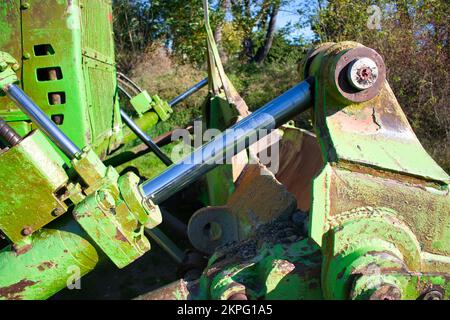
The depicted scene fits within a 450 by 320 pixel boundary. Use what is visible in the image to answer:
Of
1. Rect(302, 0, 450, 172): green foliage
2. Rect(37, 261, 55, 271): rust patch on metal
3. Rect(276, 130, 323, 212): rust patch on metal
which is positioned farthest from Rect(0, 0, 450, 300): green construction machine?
Rect(302, 0, 450, 172): green foliage

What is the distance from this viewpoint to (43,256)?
1735 mm

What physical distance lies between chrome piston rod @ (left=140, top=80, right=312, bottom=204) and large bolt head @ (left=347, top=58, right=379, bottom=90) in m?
0.20

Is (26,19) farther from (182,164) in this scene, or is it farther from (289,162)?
(289,162)

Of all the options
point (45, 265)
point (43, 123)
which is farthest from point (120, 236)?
point (43, 123)

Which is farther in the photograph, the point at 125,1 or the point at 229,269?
the point at 125,1

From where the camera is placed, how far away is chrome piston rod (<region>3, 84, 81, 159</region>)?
5.99 ft

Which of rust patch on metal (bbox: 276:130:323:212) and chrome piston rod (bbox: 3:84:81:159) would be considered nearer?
chrome piston rod (bbox: 3:84:81:159)

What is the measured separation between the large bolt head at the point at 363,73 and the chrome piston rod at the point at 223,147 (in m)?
0.20

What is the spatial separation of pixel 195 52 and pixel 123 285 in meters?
9.28

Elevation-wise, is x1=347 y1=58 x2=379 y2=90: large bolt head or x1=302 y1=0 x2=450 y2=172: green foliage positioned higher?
x1=347 y1=58 x2=379 y2=90: large bolt head

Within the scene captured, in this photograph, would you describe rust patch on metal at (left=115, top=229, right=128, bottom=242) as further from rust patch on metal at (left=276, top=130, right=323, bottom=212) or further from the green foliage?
the green foliage

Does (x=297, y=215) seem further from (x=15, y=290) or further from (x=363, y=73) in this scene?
(x=15, y=290)
